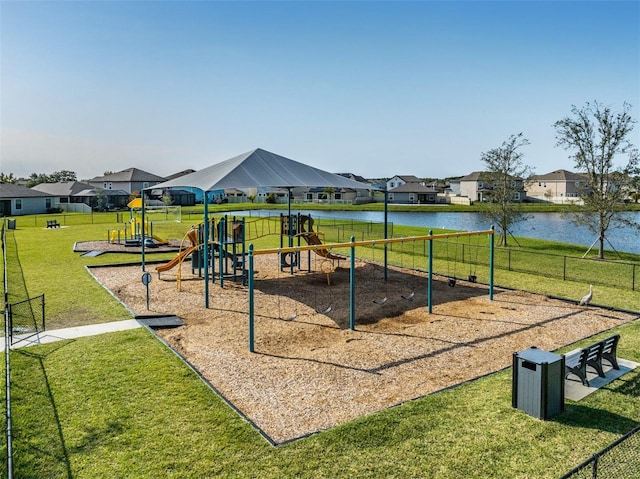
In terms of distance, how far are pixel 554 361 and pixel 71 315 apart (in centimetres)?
1090

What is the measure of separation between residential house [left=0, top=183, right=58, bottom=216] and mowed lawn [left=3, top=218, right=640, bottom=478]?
54.5m

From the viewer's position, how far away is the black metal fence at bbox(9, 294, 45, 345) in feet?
34.2

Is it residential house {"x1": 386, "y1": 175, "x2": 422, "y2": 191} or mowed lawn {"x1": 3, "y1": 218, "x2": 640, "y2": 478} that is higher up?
residential house {"x1": 386, "y1": 175, "x2": 422, "y2": 191}

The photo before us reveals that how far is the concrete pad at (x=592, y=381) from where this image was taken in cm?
775

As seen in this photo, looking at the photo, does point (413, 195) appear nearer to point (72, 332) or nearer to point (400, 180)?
point (400, 180)

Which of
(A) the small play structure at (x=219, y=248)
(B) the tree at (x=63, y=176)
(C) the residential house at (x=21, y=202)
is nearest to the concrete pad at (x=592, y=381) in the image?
(A) the small play structure at (x=219, y=248)

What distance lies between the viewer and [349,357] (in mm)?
9547

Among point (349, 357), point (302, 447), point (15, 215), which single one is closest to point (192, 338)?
point (349, 357)

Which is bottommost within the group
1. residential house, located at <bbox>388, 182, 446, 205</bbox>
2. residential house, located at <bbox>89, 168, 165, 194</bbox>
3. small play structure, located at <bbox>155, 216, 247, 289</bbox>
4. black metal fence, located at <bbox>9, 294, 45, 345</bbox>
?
black metal fence, located at <bbox>9, 294, 45, 345</bbox>

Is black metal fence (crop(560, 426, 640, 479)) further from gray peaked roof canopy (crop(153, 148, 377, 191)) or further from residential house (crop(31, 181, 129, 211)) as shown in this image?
residential house (crop(31, 181, 129, 211))

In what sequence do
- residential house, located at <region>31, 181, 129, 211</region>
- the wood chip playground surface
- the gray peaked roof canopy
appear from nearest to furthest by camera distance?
1. the wood chip playground surface
2. the gray peaked roof canopy
3. residential house, located at <region>31, 181, 129, 211</region>

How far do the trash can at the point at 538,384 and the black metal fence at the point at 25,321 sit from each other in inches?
355

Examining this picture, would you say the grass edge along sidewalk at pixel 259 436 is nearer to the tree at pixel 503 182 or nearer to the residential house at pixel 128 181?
the tree at pixel 503 182

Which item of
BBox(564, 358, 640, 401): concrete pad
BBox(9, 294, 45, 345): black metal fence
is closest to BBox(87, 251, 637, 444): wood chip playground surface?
BBox(564, 358, 640, 401): concrete pad
